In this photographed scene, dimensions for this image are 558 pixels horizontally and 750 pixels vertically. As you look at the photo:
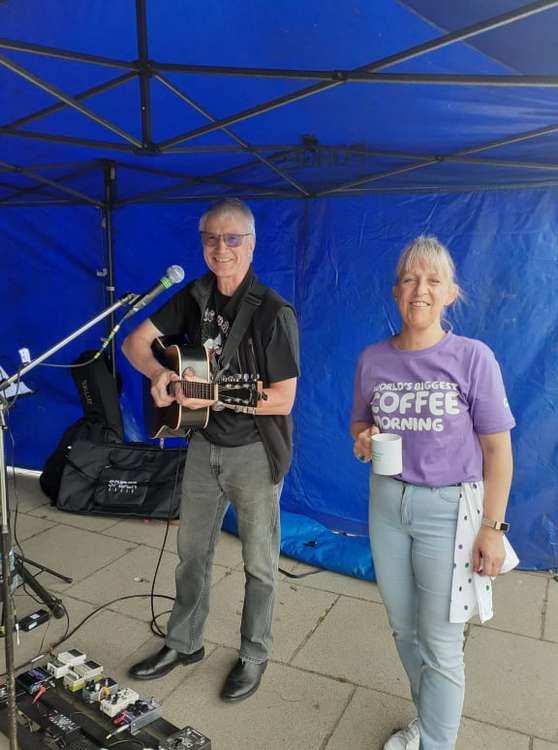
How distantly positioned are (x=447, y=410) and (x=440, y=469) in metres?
0.17

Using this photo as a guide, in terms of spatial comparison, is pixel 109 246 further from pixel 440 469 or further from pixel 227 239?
pixel 440 469

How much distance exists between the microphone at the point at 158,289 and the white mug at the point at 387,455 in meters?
0.92

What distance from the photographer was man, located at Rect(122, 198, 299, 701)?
6.46ft

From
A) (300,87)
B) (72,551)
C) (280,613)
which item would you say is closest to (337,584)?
(280,613)

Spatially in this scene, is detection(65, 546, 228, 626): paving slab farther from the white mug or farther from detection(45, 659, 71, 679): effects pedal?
the white mug

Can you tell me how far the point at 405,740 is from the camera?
1.91 metres

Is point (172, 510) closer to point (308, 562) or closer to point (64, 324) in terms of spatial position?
point (308, 562)

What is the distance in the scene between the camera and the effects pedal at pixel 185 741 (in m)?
1.74

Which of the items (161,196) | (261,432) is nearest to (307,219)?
(161,196)

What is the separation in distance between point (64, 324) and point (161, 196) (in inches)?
53.8

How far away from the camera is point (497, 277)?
3082 mm

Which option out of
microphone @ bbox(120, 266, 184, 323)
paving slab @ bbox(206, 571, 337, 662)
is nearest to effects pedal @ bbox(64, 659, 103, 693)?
paving slab @ bbox(206, 571, 337, 662)

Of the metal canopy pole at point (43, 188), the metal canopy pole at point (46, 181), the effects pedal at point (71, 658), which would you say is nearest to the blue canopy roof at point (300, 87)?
the metal canopy pole at point (46, 181)

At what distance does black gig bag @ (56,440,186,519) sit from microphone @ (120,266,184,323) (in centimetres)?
202
